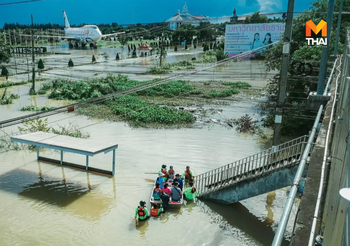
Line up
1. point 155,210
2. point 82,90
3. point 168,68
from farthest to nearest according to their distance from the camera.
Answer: point 168,68
point 82,90
point 155,210

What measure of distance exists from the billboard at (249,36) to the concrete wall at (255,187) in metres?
38.5

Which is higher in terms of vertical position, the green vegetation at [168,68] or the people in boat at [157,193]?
the green vegetation at [168,68]

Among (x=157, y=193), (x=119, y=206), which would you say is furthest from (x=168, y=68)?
(x=157, y=193)

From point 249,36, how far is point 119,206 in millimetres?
40957

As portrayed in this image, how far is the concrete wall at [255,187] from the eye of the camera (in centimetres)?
995

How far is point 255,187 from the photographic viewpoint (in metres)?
10.6

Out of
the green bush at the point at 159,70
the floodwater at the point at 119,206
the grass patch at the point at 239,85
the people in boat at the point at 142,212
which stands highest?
the green bush at the point at 159,70

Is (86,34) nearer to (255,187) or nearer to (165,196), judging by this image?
(165,196)

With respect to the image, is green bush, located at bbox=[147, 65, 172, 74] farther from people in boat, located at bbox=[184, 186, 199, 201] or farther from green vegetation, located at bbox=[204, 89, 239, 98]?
people in boat, located at bbox=[184, 186, 199, 201]

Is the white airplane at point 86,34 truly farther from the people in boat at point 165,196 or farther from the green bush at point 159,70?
the people in boat at point 165,196

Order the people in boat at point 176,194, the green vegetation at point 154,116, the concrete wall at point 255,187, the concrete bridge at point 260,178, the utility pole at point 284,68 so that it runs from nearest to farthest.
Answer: the concrete bridge at point 260,178 → the concrete wall at point 255,187 → the utility pole at point 284,68 → the people in boat at point 176,194 → the green vegetation at point 154,116

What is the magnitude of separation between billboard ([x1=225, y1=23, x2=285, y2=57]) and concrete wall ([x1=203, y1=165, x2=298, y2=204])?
38508 millimetres

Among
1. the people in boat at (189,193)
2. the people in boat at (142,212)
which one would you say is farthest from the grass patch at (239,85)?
the people in boat at (142,212)

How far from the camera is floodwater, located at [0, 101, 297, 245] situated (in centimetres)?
1013
